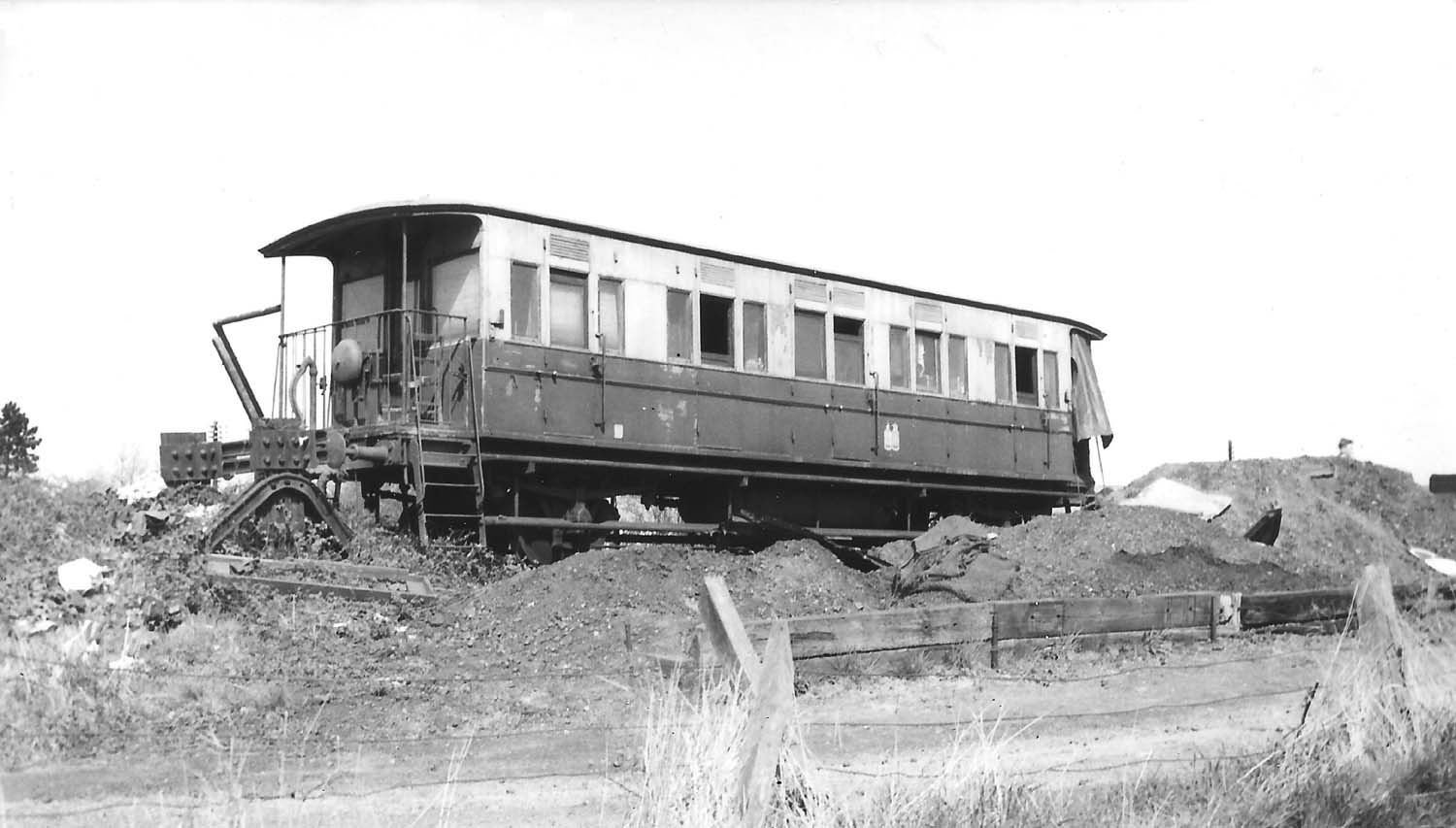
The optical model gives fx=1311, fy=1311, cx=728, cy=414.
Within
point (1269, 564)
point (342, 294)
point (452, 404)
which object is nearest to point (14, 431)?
point (342, 294)

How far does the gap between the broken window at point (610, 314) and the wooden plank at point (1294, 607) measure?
702cm

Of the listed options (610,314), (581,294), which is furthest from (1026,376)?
(581,294)

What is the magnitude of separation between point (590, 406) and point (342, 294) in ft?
11.4

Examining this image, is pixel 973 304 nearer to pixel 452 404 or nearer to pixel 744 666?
pixel 452 404

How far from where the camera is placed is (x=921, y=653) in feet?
28.2

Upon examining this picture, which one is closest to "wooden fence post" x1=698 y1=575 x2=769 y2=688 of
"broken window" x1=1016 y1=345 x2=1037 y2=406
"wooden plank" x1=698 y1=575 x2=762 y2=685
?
"wooden plank" x1=698 y1=575 x2=762 y2=685

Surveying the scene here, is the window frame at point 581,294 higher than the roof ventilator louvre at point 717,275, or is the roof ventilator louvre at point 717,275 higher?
the roof ventilator louvre at point 717,275

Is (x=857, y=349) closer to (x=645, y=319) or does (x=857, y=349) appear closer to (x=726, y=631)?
(x=645, y=319)

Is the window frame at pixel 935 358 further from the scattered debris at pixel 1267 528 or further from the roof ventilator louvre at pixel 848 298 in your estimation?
the scattered debris at pixel 1267 528

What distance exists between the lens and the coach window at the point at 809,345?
16.5 meters

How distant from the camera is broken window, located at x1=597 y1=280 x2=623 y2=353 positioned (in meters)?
14.3

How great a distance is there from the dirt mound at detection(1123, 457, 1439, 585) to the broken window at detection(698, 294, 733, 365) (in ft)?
41.7

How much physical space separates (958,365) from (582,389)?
6.80 m

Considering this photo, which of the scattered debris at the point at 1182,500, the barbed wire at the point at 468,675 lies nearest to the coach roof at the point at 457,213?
the barbed wire at the point at 468,675
